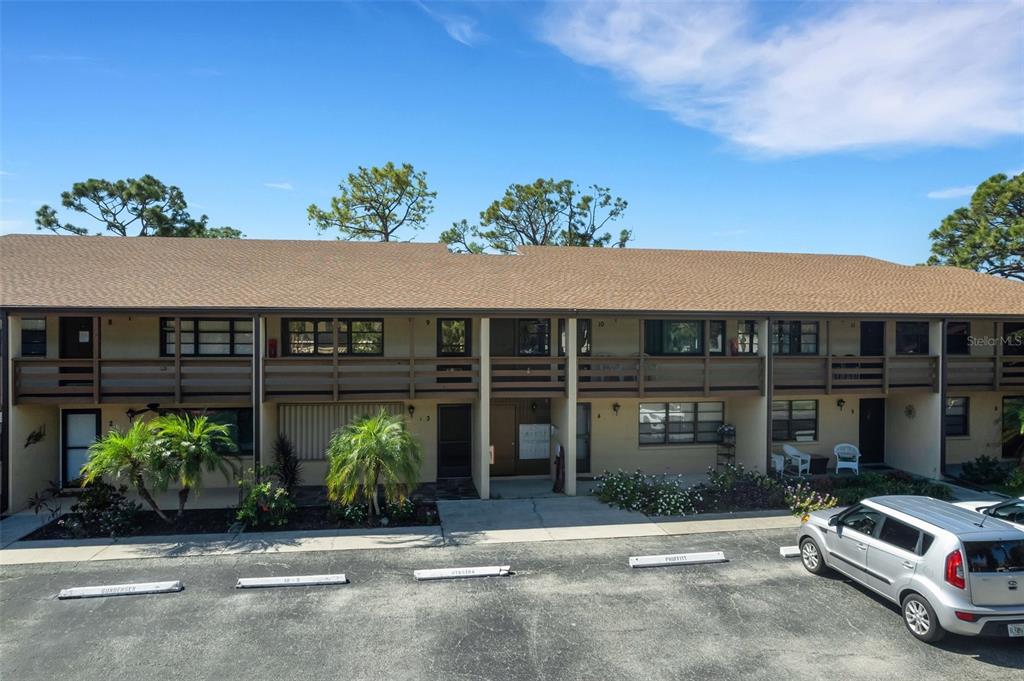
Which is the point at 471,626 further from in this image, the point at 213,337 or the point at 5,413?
the point at 5,413

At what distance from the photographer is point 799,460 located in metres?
16.8

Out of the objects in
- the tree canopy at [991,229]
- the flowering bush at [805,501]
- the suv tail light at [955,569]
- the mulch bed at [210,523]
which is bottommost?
the mulch bed at [210,523]

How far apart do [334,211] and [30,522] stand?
31416 millimetres

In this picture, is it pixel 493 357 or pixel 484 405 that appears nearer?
pixel 484 405

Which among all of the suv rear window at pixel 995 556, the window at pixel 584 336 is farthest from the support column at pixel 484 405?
the suv rear window at pixel 995 556

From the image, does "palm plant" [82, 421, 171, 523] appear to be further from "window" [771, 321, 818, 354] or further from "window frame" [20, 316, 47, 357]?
"window" [771, 321, 818, 354]

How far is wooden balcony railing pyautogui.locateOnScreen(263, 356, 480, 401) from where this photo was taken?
47.5 ft

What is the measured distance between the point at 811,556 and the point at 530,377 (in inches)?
297

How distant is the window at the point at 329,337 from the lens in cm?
1620

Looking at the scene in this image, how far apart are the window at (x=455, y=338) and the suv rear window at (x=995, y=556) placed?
12.1 metres

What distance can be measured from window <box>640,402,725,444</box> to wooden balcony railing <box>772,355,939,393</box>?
7.23 ft

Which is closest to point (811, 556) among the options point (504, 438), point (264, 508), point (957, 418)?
point (504, 438)

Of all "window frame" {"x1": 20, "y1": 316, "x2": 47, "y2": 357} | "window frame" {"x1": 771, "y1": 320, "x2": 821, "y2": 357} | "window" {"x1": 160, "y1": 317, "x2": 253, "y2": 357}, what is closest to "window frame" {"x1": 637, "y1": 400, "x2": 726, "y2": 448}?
"window frame" {"x1": 771, "y1": 320, "x2": 821, "y2": 357}

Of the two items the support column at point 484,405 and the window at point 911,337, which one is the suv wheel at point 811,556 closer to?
the support column at point 484,405
